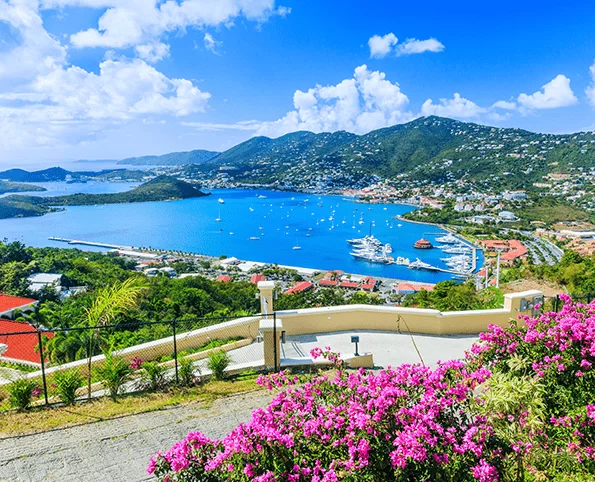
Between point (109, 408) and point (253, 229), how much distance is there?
85.0 m

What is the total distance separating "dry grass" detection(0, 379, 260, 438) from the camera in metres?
4.17

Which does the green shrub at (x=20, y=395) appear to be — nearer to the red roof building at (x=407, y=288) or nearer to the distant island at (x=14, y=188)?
the red roof building at (x=407, y=288)

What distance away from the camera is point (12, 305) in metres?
17.8

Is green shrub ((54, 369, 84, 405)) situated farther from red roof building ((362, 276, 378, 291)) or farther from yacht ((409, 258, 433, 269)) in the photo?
yacht ((409, 258, 433, 269))

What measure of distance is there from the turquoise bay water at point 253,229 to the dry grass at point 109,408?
50187 millimetres

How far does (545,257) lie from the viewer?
5041cm

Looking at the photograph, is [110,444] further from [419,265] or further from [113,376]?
[419,265]

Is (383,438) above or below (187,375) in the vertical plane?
above

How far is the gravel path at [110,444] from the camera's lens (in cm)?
341

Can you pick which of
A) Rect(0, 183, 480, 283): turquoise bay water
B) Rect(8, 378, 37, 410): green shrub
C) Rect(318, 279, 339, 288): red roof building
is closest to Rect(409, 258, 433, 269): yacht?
Rect(0, 183, 480, 283): turquoise bay water

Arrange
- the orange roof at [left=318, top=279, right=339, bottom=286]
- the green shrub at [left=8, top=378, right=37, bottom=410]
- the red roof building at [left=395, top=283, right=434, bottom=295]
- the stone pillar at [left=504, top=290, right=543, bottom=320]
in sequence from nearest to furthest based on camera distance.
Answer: the green shrub at [left=8, top=378, right=37, bottom=410], the stone pillar at [left=504, top=290, right=543, bottom=320], the red roof building at [left=395, top=283, right=434, bottom=295], the orange roof at [left=318, top=279, right=339, bottom=286]

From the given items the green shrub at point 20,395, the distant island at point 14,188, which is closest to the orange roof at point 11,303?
the green shrub at point 20,395

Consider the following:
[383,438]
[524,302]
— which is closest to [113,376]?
[383,438]

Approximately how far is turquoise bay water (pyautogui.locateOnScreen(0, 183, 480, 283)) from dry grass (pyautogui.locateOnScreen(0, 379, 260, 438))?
50187 millimetres
